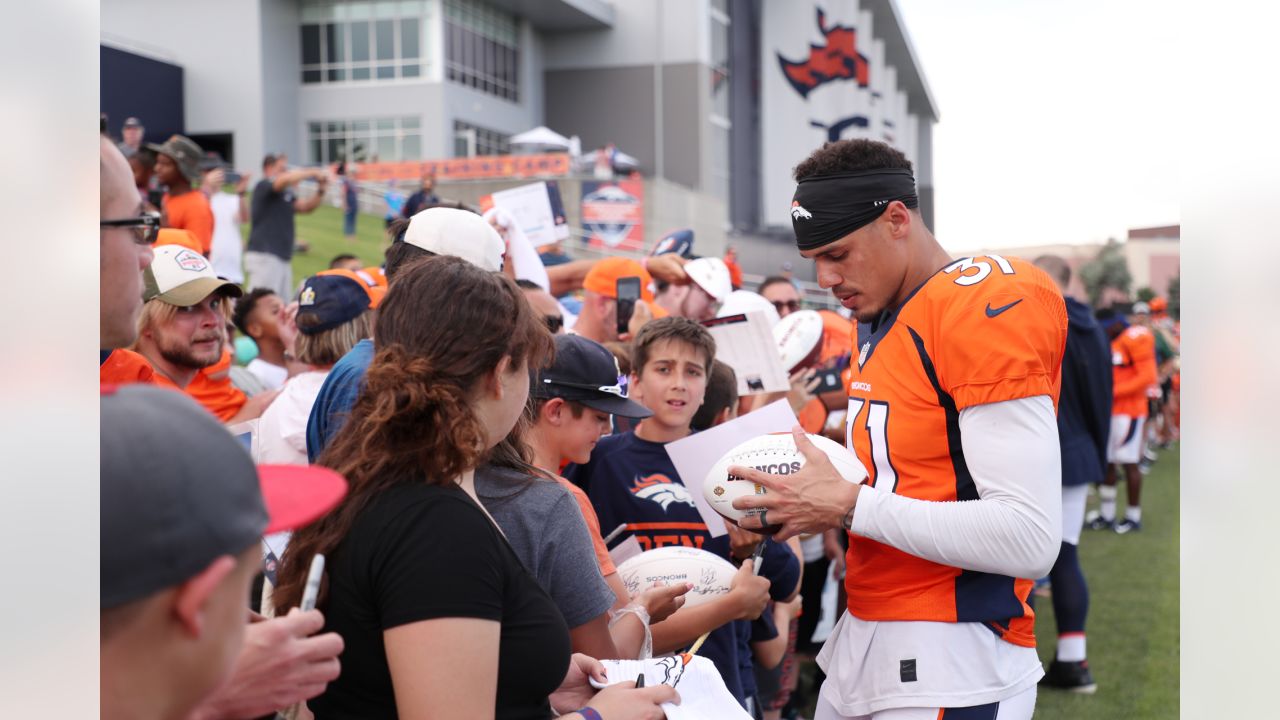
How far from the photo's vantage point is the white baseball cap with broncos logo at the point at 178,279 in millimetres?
4289

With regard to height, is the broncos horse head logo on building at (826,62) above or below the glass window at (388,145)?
above

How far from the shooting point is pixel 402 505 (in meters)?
1.96

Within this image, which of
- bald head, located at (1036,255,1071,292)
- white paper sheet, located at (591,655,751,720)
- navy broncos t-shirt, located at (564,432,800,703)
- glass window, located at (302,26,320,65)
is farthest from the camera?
glass window, located at (302,26,320,65)

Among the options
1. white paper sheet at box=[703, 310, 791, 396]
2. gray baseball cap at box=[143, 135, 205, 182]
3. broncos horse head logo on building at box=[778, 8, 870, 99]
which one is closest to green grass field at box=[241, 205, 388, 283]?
gray baseball cap at box=[143, 135, 205, 182]

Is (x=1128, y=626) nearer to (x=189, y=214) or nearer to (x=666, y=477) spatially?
(x=666, y=477)

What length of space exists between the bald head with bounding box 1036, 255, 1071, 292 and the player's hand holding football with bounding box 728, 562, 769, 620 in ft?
16.8

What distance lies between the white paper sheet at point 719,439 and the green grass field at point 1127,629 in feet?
10.2

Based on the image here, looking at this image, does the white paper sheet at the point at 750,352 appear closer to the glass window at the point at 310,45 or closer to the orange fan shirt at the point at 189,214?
the orange fan shirt at the point at 189,214

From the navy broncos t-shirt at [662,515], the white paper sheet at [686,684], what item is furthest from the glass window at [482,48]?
the white paper sheet at [686,684]

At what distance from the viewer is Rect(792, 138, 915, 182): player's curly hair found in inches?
111

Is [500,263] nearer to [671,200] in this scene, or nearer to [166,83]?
[671,200]

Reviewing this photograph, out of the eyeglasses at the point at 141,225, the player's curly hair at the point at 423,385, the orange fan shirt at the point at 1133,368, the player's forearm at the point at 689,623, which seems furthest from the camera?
the orange fan shirt at the point at 1133,368

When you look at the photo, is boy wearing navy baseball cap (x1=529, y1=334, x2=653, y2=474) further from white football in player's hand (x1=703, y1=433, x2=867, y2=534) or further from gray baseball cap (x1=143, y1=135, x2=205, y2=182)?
gray baseball cap (x1=143, y1=135, x2=205, y2=182)
